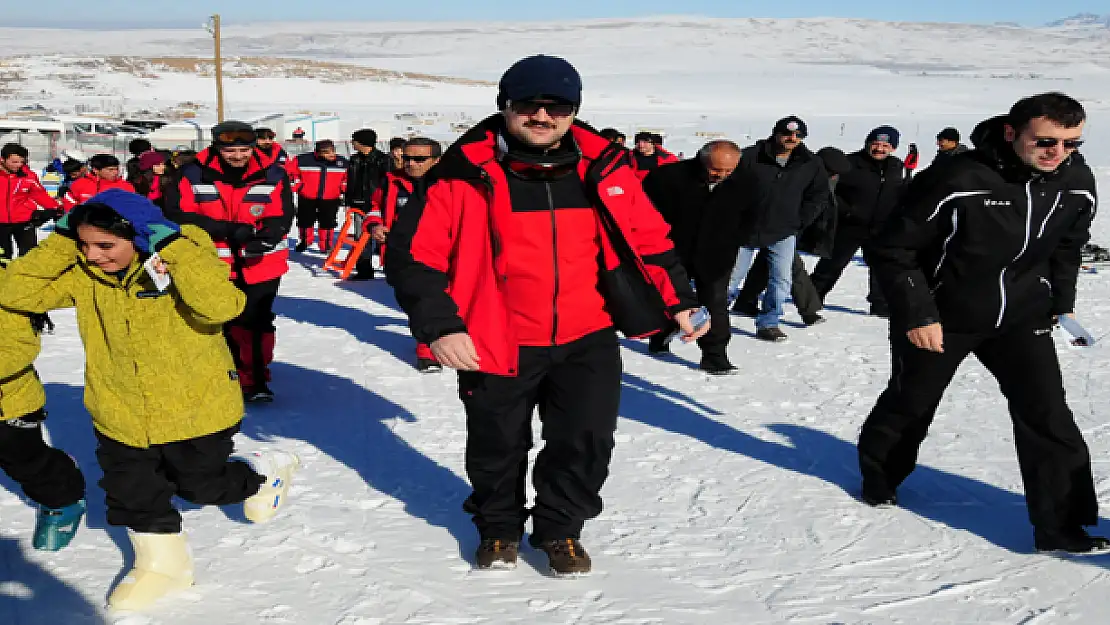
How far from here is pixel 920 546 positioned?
3.78m

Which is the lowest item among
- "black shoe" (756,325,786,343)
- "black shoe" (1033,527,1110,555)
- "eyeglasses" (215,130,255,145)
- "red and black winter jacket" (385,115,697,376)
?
"black shoe" (756,325,786,343)

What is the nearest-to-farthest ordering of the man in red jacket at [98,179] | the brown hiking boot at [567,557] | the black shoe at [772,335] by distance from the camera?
the brown hiking boot at [567,557], the black shoe at [772,335], the man in red jacket at [98,179]

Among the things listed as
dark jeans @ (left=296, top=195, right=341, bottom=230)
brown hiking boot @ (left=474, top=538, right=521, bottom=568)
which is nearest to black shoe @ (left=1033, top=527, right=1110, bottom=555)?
brown hiking boot @ (left=474, top=538, right=521, bottom=568)

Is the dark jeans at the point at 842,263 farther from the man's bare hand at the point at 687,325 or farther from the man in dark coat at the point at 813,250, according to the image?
the man's bare hand at the point at 687,325

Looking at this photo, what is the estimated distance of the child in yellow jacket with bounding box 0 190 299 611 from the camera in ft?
9.56

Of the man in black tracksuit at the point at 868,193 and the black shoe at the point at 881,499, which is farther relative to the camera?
the man in black tracksuit at the point at 868,193

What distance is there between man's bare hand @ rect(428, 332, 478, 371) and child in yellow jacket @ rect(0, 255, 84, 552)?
4.56 ft

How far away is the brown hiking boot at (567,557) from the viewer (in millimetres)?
3453

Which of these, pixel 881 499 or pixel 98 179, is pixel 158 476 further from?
pixel 98 179

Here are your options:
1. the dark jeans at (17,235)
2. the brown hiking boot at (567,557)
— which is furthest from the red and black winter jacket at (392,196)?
the brown hiking boot at (567,557)

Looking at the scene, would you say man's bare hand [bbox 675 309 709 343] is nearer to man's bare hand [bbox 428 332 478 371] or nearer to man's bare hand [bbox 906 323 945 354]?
man's bare hand [bbox 428 332 478 371]

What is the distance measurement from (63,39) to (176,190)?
536 feet

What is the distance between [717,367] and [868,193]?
2.84 m

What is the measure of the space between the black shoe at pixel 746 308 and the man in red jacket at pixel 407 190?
3056 mm
